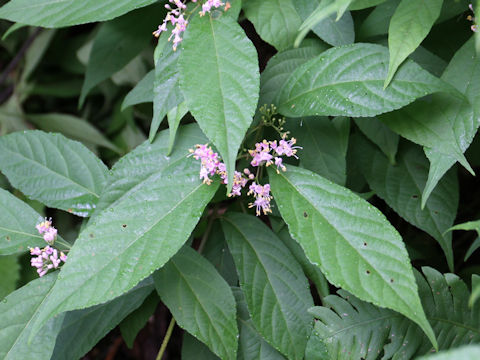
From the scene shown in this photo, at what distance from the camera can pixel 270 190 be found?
1.13 meters

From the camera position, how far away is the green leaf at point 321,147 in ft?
3.95

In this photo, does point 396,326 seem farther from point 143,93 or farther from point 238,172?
point 143,93

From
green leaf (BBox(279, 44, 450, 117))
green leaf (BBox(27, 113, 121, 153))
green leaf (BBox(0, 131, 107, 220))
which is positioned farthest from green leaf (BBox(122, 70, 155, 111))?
green leaf (BBox(27, 113, 121, 153))

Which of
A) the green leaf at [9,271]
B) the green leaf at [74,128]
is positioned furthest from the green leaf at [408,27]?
the green leaf at [74,128]

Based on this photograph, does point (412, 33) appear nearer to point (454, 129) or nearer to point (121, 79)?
point (454, 129)

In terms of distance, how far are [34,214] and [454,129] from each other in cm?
103

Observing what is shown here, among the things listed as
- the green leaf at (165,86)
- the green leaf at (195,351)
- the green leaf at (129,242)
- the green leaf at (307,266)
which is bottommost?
the green leaf at (195,351)

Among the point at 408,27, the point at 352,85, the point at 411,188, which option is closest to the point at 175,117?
the point at 352,85

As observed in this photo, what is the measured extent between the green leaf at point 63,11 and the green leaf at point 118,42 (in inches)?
13.2

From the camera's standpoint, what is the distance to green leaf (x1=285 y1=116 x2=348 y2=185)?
1.20 metres

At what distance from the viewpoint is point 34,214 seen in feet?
4.08

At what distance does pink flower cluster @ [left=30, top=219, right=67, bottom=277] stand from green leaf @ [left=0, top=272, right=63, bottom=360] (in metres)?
0.03

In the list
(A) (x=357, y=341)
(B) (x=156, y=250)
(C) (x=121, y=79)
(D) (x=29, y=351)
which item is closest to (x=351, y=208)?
(A) (x=357, y=341)

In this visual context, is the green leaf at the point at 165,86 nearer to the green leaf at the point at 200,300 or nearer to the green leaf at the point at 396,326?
the green leaf at the point at 200,300
